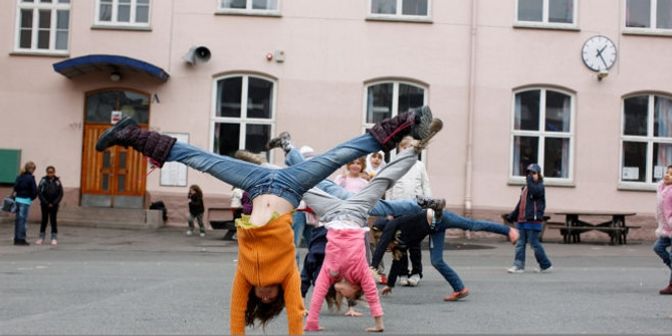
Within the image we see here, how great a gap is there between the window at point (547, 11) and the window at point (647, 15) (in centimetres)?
162

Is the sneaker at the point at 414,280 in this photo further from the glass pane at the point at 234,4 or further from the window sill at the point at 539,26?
the glass pane at the point at 234,4

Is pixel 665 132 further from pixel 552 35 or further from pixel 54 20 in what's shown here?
pixel 54 20

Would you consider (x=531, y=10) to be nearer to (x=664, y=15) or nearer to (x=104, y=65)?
(x=664, y=15)

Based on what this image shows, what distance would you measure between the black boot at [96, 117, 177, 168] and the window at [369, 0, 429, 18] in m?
18.8

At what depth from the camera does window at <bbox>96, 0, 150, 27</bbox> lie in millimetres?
24422

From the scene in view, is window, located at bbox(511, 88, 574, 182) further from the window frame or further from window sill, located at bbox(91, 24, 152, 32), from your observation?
the window frame

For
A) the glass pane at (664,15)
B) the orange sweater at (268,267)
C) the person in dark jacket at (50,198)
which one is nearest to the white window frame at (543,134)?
the glass pane at (664,15)

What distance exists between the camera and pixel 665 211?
1277 cm

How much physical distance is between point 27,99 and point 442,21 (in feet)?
38.3

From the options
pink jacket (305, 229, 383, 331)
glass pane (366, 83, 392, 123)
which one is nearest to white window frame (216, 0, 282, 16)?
glass pane (366, 83, 392, 123)

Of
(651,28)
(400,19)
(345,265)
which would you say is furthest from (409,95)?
(345,265)

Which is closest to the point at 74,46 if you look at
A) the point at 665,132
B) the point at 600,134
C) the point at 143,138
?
the point at 600,134

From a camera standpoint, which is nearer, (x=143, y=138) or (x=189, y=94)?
(x=143, y=138)

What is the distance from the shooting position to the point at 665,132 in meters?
25.2
